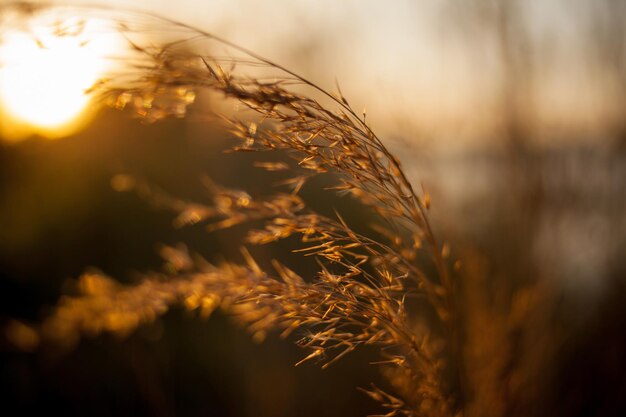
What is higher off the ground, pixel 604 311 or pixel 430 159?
pixel 430 159

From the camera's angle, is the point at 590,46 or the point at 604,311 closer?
the point at 590,46

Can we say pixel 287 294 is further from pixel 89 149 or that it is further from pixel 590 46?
pixel 89 149

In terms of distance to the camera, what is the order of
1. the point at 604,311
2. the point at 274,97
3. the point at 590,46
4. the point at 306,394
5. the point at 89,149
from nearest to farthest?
the point at 274,97 → the point at 590,46 → the point at 604,311 → the point at 306,394 → the point at 89,149

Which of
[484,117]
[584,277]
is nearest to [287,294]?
[484,117]

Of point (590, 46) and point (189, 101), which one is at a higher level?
point (590, 46)

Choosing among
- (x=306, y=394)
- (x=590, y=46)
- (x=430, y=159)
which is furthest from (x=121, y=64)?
(x=306, y=394)

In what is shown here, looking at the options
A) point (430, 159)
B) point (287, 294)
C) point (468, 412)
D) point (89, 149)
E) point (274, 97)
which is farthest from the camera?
point (89, 149)

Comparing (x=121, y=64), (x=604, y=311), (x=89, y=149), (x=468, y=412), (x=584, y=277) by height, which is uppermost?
(x=89, y=149)

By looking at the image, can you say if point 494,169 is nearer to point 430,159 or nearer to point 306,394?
point 430,159

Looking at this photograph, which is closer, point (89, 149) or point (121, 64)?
point (121, 64)
